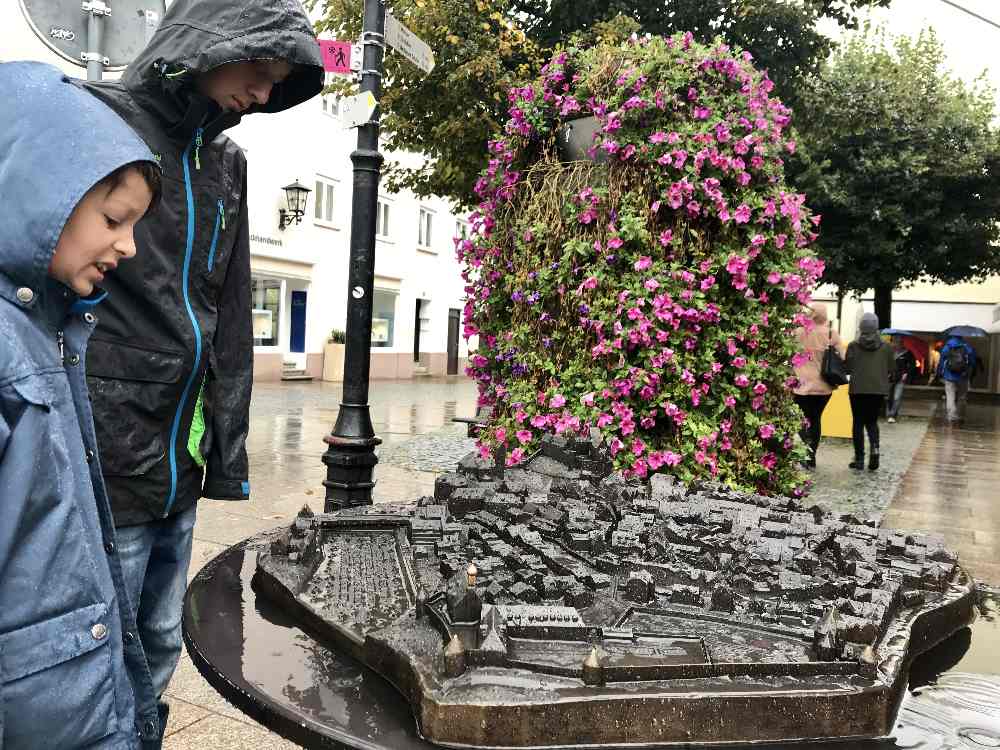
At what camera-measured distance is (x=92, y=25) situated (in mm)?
3268

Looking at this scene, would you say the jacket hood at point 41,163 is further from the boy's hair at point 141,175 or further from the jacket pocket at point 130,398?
the jacket pocket at point 130,398

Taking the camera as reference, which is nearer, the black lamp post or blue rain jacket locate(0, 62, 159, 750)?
blue rain jacket locate(0, 62, 159, 750)

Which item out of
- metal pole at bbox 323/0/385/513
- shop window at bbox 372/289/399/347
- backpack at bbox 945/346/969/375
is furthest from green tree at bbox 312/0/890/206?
shop window at bbox 372/289/399/347

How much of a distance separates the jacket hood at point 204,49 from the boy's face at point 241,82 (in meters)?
0.02

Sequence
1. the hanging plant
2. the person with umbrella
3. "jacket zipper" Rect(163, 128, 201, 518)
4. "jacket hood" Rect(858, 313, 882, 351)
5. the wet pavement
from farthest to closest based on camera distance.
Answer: the person with umbrella < "jacket hood" Rect(858, 313, 882, 351) < the hanging plant < the wet pavement < "jacket zipper" Rect(163, 128, 201, 518)

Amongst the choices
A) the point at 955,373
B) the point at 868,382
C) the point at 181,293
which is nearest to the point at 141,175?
the point at 181,293

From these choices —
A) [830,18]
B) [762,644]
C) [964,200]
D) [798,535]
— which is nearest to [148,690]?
[762,644]

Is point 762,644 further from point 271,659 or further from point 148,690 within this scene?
point 148,690

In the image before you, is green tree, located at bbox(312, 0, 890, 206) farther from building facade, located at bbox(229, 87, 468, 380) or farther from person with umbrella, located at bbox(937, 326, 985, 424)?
person with umbrella, located at bbox(937, 326, 985, 424)

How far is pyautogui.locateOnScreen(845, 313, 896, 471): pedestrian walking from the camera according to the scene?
30.3ft

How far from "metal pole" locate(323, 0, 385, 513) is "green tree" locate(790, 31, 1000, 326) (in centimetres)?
Answer: 1434

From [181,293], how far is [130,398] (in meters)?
0.26

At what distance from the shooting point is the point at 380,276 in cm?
2283

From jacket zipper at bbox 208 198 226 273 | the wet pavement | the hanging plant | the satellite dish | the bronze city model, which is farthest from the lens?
the hanging plant
